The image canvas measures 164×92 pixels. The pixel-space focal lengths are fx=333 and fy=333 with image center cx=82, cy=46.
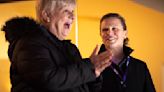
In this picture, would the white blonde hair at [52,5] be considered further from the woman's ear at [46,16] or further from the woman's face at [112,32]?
the woman's face at [112,32]

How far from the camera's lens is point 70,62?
4.13ft

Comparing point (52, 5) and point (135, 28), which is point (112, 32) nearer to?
point (52, 5)

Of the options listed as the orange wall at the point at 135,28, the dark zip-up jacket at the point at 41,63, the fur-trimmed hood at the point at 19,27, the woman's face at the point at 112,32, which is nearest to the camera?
the dark zip-up jacket at the point at 41,63

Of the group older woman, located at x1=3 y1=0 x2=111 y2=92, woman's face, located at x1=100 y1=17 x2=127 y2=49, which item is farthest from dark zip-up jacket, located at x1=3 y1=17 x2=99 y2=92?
woman's face, located at x1=100 y1=17 x2=127 y2=49

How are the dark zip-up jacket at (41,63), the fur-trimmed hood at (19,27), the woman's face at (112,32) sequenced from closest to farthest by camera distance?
the dark zip-up jacket at (41,63), the fur-trimmed hood at (19,27), the woman's face at (112,32)

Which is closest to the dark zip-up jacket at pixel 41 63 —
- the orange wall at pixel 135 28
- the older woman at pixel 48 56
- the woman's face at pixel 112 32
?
the older woman at pixel 48 56

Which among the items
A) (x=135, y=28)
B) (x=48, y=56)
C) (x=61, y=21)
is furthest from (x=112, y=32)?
(x=135, y=28)

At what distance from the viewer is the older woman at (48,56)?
113cm

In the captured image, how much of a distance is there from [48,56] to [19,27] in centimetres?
18

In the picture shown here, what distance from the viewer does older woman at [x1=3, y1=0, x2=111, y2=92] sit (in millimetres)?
1126

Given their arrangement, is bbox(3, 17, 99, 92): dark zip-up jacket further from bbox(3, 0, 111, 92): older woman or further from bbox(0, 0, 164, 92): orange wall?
bbox(0, 0, 164, 92): orange wall

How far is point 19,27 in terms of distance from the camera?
126 cm

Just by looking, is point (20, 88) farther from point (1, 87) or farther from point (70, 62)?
point (1, 87)

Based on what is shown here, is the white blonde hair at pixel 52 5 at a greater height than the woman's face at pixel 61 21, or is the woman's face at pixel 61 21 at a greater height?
the white blonde hair at pixel 52 5
